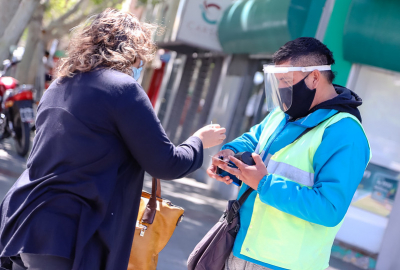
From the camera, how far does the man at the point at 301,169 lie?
7.33 feet

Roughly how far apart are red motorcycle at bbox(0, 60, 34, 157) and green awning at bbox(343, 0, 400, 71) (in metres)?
5.30

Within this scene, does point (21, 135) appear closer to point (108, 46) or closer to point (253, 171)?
point (108, 46)

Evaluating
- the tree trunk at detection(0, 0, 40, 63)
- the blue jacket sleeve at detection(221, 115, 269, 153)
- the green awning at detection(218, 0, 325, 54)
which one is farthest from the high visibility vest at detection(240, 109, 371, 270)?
the tree trunk at detection(0, 0, 40, 63)

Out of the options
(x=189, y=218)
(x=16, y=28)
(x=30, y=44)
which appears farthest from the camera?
(x=30, y=44)

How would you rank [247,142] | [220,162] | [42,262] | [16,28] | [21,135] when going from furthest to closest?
[21,135] → [16,28] → [247,142] → [220,162] → [42,262]

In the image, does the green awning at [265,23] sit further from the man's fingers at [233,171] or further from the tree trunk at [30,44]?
the tree trunk at [30,44]

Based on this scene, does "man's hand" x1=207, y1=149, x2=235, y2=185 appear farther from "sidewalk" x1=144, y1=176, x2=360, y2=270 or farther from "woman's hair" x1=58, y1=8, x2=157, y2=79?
"sidewalk" x1=144, y1=176, x2=360, y2=270

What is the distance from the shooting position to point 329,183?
7.23 ft

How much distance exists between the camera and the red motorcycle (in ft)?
28.5

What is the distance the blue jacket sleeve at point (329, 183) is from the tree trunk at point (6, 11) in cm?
693

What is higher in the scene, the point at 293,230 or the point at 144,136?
the point at 144,136

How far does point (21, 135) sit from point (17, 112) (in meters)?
0.41

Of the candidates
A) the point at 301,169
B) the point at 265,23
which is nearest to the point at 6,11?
the point at 265,23

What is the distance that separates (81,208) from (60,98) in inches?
18.8
